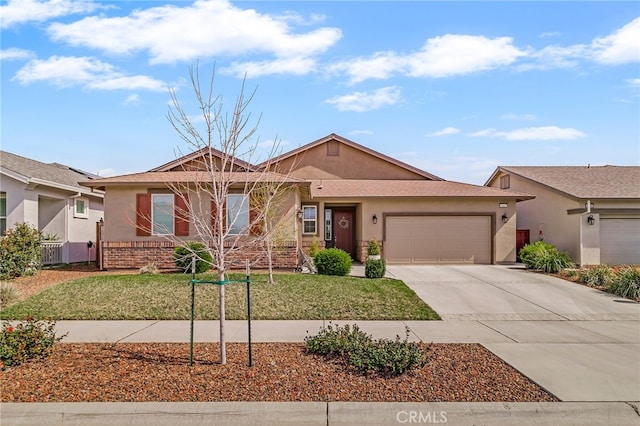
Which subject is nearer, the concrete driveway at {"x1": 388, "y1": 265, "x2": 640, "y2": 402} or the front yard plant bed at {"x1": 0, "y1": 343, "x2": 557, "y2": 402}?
the front yard plant bed at {"x1": 0, "y1": 343, "x2": 557, "y2": 402}

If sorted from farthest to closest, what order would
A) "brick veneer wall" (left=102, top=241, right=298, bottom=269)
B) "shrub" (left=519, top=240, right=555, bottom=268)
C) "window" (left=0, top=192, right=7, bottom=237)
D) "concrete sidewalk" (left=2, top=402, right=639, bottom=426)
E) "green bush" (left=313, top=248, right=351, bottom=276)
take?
"shrub" (left=519, top=240, right=555, bottom=268) → "window" (left=0, top=192, right=7, bottom=237) → "brick veneer wall" (left=102, top=241, right=298, bottom=269) → "green bush" (left=313, top=248, right=351, bottom=276) → "concrete sidewalk" (left=2, top=402, right=639, bottom=426)

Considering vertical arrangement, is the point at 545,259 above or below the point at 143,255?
below

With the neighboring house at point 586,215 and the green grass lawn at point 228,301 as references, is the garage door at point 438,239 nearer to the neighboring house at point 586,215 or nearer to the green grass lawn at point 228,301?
the neighboring house at point 586,215

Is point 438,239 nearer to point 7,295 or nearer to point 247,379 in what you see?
point 7,295

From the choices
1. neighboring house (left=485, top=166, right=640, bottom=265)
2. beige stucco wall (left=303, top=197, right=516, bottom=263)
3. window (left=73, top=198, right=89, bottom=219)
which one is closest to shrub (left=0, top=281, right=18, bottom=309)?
window (left=73, top=198, right=89, bottom=219)

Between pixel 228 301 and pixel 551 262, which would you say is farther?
pixel 551 262

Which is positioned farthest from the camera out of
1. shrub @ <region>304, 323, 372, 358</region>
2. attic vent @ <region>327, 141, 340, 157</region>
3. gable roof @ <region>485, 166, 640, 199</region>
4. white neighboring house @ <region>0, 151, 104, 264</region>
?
attic vent @ <region>327, 141, 340, 157</region>

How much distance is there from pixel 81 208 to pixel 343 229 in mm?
11723

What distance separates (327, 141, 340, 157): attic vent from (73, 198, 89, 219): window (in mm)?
11497

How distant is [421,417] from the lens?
4.98 m

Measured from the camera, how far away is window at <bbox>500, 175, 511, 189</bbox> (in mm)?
25156

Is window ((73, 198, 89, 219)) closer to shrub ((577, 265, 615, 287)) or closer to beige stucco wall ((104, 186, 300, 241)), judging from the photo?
beige stucco wall ((104, 186, 300, 241))

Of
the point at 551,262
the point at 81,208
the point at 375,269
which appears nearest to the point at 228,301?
the point at 375,269

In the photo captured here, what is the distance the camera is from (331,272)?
1516 cm
